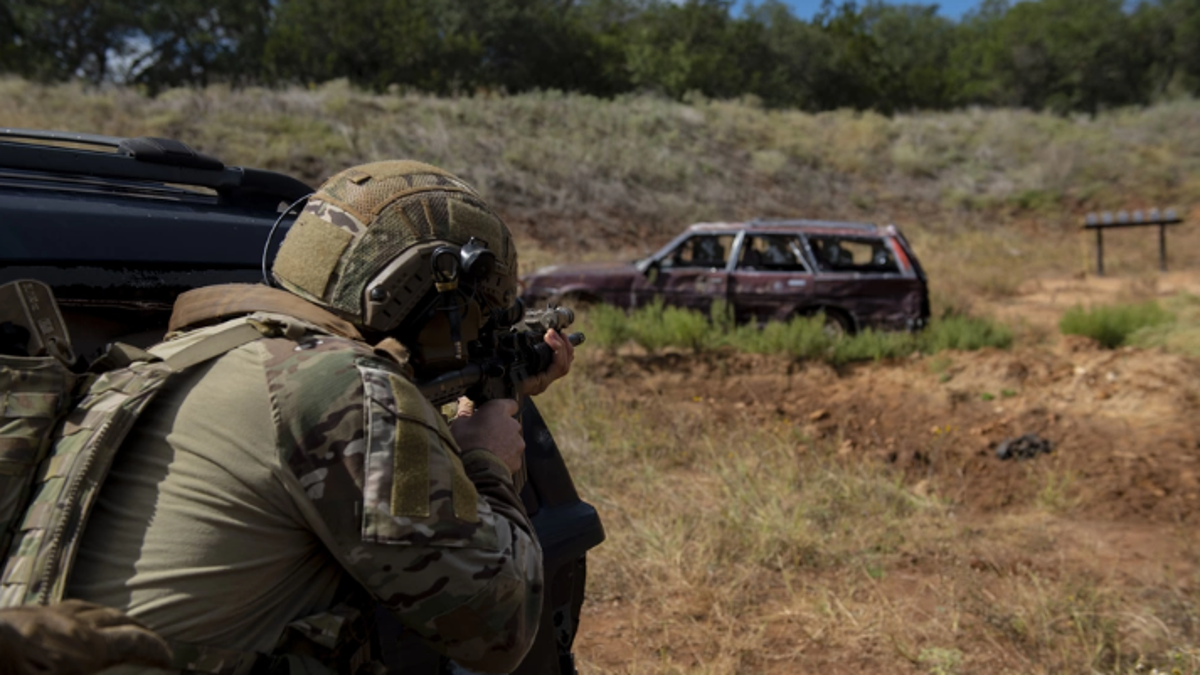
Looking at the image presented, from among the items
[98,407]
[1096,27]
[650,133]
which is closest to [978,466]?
[98,407]

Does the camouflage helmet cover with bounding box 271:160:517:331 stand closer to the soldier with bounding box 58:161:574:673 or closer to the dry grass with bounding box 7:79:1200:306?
the soldier with bounding box 58:161:574:673

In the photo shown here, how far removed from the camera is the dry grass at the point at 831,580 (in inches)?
136

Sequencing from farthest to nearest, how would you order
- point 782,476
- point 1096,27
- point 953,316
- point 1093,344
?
point 1096,27 < point 953,316 < point 1093,344 < point 782,476

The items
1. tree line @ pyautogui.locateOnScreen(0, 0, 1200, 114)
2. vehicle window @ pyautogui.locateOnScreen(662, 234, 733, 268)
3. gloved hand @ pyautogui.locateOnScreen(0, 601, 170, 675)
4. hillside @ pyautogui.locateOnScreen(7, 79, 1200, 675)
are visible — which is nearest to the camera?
gloved hand @ pyautogui.locateOnScreen(0, 601, 170, 675)

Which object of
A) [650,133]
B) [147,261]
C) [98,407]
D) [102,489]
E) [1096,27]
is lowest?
[102,489]

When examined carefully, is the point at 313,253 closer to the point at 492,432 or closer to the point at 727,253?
the point at 492,432

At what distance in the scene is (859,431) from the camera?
6914mm

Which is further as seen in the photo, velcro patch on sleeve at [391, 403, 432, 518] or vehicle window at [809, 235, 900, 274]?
vehicle window at [809, 235, 900, 274]

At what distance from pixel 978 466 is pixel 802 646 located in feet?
9.81

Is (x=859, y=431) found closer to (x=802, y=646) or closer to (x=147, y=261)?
(x=802, y=646)

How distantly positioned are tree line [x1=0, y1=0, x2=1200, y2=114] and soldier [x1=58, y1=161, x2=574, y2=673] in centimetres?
2322

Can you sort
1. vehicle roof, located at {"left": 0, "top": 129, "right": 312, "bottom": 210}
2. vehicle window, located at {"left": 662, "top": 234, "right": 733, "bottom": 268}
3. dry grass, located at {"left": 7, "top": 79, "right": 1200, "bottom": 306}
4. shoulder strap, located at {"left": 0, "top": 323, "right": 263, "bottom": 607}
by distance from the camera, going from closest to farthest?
shoulder strap, located at {"left": 0, "top": 323, "right": 263, "bottom": 607} < vehicle roof, located at {"left": 0, "top": 129, "right": 312, "bottom": 210} < vehicle window, located at {"left": 662, "top": 234, "right": 733, "bottom": 268} < dry grass, located at {"left": 7, "top": 79, "right": 1200, "bottom": 306}

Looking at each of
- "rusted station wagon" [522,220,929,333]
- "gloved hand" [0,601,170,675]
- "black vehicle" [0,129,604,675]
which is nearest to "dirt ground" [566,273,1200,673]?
"rusted station wagon" [522,220,929,333]

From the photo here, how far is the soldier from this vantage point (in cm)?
133
